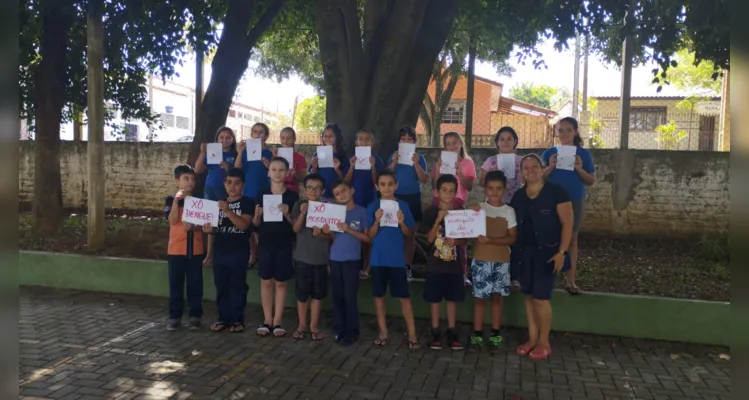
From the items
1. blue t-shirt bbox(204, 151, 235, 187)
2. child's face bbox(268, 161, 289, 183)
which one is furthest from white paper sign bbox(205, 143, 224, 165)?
child's face bbox(268, 161, 289, 183)

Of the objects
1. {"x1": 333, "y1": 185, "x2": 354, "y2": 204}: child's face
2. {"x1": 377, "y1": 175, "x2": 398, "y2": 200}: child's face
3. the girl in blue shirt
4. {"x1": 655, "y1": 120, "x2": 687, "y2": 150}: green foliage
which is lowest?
{"x1": 333, "y1": 185, "x2": 354, "y2": 204}: child's face

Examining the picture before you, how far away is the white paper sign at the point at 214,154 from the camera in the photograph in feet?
21.2

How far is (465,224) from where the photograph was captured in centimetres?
524

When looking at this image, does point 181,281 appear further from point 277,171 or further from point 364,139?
point 364,139

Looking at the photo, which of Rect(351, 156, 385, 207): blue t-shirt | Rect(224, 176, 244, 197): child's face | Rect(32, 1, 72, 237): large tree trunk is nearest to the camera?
Rect(224, 176, 244, 197): child's face

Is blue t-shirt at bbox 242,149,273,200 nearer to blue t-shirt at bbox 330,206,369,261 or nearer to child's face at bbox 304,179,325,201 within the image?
child's face at bbox 304,179,325,201

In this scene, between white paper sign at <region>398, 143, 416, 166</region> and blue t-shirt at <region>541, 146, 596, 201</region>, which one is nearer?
blue t-shirt at <region>541, 146, 596, 201</region>

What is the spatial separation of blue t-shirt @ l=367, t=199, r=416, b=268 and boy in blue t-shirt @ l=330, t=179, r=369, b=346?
13 centimetres

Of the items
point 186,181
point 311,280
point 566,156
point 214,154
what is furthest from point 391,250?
point 214,154

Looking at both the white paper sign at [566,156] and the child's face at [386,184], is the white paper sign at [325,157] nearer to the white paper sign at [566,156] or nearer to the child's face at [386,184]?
the child's face at [386,184]

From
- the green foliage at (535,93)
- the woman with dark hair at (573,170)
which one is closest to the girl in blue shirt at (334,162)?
the woman with dark hair at (573,170)

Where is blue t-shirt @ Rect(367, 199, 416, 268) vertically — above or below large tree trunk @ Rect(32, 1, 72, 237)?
below

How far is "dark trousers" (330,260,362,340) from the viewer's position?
5.51 meters

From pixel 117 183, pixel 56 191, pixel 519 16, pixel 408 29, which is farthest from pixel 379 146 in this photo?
pixel 117 183
